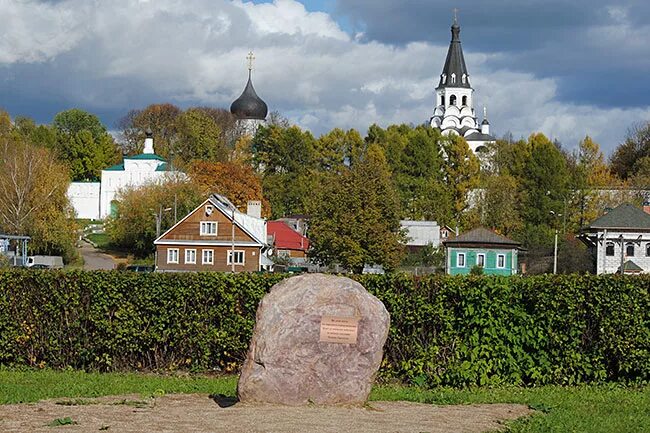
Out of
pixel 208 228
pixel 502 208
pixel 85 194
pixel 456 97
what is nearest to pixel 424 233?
pixel 502 208

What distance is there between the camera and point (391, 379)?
60.8ft

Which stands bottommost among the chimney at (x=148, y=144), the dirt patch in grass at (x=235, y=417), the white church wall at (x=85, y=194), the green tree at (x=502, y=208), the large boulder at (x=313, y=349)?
the dirt patch in grass at (x=235, y=417)

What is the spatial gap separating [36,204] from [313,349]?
189 feet

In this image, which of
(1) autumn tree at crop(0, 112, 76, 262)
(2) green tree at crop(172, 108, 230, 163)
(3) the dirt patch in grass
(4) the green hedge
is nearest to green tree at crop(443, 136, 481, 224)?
(2) green tree at crop(172, 108, 230, 163)

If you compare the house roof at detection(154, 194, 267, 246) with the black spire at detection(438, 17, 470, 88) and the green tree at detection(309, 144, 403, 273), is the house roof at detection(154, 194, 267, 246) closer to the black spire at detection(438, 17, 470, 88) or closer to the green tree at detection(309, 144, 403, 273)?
the green tree at detection(309, 144, 403, 273)

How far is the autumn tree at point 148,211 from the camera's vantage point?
81.9 meters

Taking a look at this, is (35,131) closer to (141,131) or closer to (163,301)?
(141,131)

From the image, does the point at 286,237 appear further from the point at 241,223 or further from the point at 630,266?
→ the point at 630,266

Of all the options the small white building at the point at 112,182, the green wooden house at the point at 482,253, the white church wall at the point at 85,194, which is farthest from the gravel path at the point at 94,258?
the white church wall at the point at 85,194

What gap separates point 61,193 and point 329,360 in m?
58.2

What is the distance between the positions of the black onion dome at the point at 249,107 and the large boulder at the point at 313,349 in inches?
4960

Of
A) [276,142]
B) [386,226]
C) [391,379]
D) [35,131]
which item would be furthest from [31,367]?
[35,131]

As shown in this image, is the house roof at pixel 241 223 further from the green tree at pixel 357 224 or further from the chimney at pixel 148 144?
the chimney at pixel 148 144

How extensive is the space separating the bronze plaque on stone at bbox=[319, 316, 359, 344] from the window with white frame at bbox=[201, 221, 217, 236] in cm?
5448
